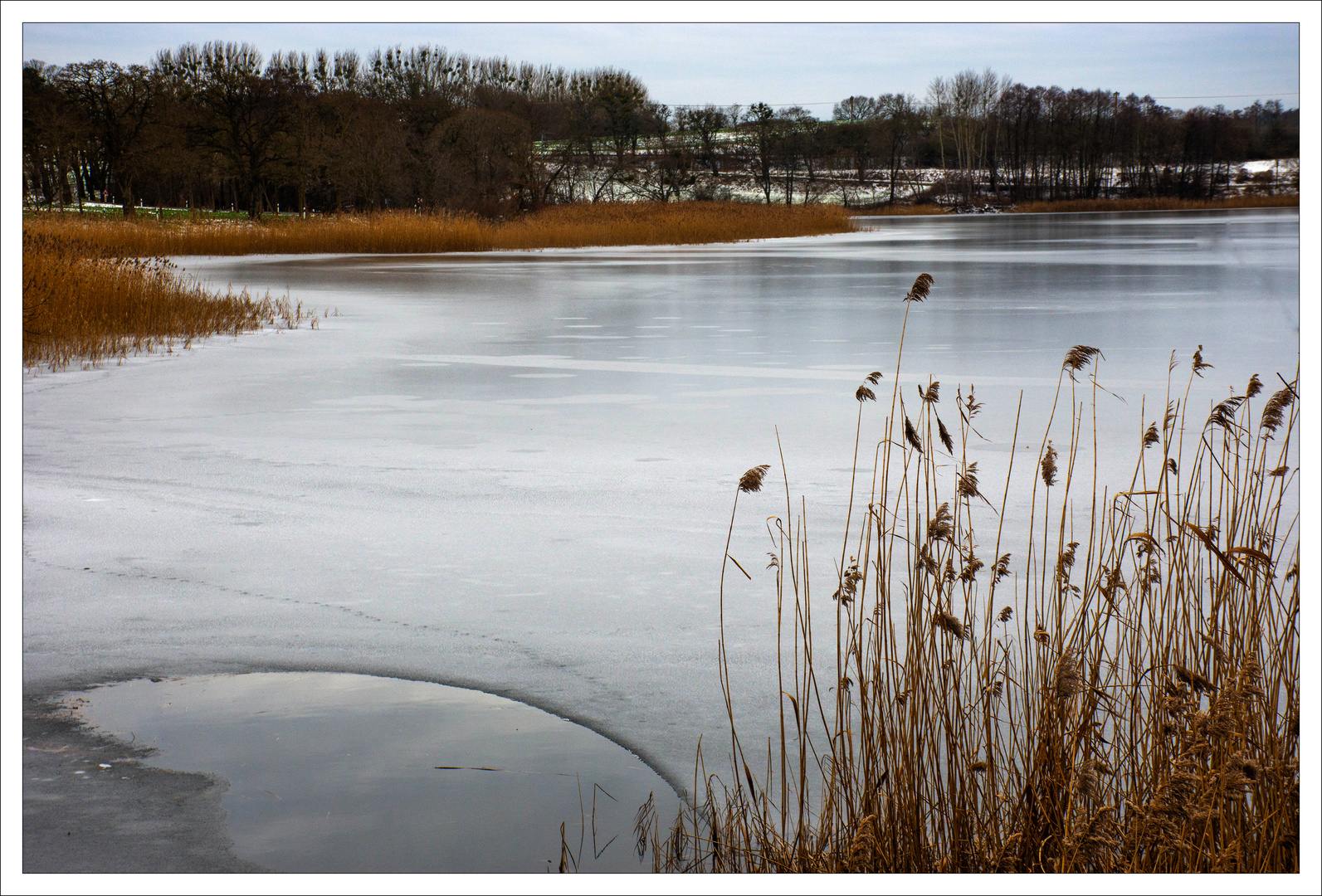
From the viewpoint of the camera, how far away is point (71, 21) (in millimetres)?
2900

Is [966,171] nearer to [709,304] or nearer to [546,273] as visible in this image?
[546,273]

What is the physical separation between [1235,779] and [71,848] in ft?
5.98

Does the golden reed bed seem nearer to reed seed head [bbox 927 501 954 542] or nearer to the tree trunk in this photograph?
the tree trunk

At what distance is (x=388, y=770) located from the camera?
231 cm

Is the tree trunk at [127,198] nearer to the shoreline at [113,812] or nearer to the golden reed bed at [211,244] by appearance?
the golden reed bed at [211,244]

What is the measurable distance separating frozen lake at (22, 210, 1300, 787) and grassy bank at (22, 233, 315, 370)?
0.50 metres

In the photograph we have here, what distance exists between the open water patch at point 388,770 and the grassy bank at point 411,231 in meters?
18.9

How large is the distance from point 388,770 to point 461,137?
93.0 feet

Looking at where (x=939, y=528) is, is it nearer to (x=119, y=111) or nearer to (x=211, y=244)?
(x=119, y=111)

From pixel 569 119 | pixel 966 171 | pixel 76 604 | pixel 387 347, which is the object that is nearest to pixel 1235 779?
pixel 76 604

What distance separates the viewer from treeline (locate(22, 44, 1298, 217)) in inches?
715

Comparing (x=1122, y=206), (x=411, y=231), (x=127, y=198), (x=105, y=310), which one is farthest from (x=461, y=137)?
(x=105, y=310)

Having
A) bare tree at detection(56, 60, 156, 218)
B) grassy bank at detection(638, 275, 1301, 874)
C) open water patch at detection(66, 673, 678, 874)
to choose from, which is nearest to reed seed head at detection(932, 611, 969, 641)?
grassy bank at detection(638, 275, 1301, 874)

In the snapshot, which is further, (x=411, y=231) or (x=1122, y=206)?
(x=1122, y=206)
